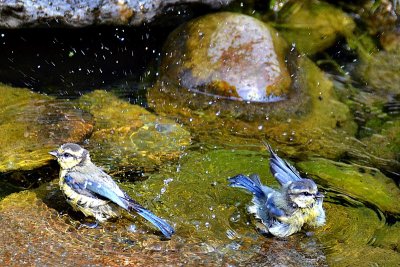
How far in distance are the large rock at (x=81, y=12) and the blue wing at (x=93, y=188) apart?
2906 mm

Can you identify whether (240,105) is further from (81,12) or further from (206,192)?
(81,12)

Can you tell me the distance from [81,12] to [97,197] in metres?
3.10

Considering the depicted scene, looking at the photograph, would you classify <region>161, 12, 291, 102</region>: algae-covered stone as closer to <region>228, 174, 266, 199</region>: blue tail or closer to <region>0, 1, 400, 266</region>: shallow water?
<region>0, 1, 400, 266</region>: shallow water

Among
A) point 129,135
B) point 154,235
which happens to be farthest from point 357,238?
point 129,135

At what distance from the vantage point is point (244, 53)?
6.95 m

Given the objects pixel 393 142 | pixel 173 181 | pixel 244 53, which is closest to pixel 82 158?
pixel 173 181

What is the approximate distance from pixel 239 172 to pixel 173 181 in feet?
2.00

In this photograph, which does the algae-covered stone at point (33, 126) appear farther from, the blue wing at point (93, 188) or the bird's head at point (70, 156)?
the blue wing at point (93, 188)

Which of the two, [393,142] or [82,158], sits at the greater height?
[82,158]

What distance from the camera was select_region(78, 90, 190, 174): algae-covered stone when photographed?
554cm

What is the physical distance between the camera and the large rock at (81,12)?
6.79 m

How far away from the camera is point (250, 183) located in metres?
4.96

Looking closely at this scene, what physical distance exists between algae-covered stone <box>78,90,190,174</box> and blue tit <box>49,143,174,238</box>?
29.1 inches

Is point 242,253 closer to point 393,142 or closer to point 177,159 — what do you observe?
point 177,159
